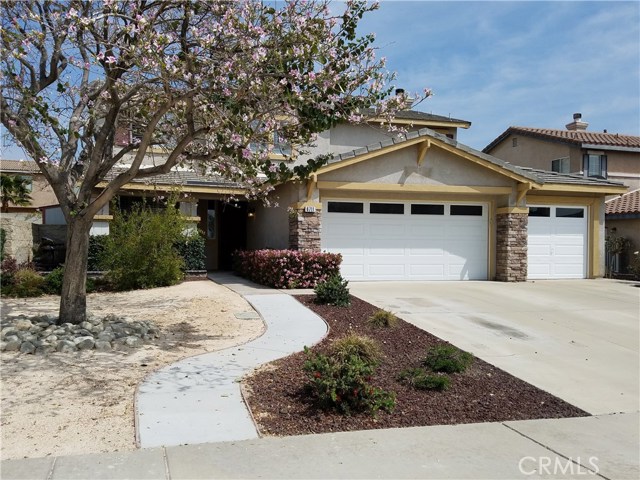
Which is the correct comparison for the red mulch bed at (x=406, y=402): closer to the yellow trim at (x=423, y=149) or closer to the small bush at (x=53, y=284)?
the small bush at (x=53, y=284)

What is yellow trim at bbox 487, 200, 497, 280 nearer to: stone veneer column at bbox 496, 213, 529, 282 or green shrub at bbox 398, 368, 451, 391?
stone veneer column at bbox 496, 213, 529, 282

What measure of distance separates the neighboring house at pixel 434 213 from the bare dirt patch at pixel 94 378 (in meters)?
4.82

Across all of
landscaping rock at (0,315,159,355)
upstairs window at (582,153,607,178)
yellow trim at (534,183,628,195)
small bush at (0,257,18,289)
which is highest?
upstairs window at (582,153,607,178)

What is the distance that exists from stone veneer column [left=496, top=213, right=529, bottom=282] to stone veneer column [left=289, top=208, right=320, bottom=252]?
5.78m

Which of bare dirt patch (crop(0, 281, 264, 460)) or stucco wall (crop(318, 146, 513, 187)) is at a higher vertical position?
stucco wall (crop(318, 146, 513, 187))

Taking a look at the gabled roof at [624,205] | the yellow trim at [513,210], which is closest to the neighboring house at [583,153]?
the gabled roof at [624,205]

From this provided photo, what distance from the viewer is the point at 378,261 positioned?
A: 15.3 m

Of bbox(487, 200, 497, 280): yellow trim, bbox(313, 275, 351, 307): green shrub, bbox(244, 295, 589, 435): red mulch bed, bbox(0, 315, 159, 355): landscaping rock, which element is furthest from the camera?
bbox(487, 200, 497, 280): yellow trim

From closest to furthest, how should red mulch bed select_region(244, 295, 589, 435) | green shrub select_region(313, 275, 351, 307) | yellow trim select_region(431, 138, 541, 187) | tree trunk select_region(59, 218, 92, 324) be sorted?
red mulch bed select_region(244, 295, 589, 435), tree trunk select_region(59, 218, 92, 324), green shrub select_region(313, 275, 351, 307), yellow trim select_region(431, 138, 541, 187)

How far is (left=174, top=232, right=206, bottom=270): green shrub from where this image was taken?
49.5ft

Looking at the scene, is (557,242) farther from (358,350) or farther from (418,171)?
(358,350)

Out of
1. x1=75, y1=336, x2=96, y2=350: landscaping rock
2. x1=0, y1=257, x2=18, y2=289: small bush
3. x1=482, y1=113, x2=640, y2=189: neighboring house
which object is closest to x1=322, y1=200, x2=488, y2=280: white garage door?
x1=0, y1=257, x2=18, y2=289: small bush

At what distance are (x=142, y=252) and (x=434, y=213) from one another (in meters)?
8.39

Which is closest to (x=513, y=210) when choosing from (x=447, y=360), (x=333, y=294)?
(x=333, y=294)
